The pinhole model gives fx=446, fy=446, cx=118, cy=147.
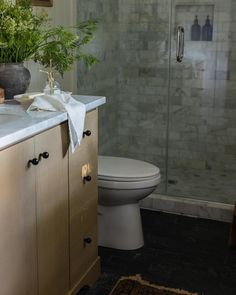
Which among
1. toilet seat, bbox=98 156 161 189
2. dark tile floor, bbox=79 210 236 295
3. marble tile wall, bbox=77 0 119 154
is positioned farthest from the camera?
marble tile wall, bbox=77 0 119 154

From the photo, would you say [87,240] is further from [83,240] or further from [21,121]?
[21,121]

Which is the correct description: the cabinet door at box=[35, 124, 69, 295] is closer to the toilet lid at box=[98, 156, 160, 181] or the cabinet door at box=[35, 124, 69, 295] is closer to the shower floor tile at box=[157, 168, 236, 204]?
the toilet lid at box=[98, 156, 160, 181]

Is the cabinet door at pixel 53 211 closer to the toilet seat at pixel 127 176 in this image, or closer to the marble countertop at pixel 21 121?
the marble countertop at pixel 21 121

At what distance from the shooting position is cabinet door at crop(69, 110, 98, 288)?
1.92m

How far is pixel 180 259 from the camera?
8.11ft

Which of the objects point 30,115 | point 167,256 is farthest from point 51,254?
point 167,256

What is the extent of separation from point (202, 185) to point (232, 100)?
2.54ft

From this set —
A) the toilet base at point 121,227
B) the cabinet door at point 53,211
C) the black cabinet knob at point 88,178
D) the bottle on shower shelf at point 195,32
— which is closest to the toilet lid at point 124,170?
the toilet base at point 121,227

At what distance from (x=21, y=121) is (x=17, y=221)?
1.13 feet

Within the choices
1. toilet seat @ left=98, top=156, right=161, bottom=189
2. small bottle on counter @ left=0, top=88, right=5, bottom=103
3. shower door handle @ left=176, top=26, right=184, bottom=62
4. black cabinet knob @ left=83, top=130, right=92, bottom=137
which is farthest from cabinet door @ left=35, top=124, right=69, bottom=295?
shower door handle @ left=176, top=26, right=184, bottom=62

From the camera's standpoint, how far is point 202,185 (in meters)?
3.54

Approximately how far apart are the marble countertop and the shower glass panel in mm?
1962

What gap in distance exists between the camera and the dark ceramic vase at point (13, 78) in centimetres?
188

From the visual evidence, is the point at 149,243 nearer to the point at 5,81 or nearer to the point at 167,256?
the point at 167,256
